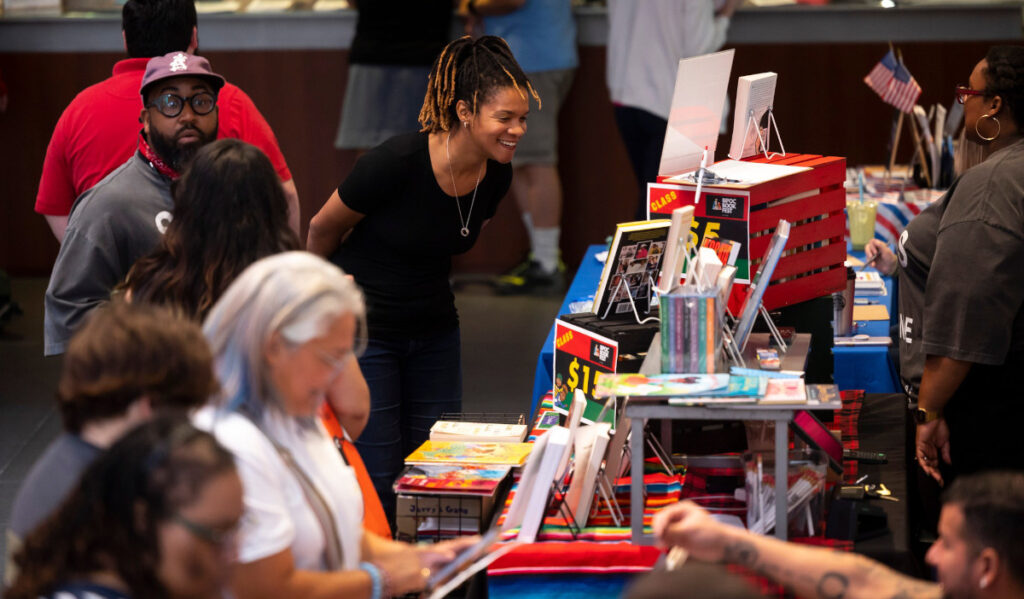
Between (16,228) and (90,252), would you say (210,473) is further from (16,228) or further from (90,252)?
(16,228)

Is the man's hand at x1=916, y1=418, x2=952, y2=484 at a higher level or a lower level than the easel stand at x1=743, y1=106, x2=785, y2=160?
lower

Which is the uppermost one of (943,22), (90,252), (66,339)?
(943,22)

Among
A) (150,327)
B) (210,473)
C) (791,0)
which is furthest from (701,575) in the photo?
(791,0)

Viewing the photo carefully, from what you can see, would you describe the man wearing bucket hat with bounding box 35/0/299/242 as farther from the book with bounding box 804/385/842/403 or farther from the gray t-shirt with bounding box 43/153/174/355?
the book with bounding box 804/385/842/403

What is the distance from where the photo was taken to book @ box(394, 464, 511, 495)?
9.02ft

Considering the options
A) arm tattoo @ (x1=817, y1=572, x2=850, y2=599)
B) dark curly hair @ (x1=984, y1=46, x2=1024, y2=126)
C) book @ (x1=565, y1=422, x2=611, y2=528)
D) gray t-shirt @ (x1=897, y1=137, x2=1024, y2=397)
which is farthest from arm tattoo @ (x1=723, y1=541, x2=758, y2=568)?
dark curly hair @ (x1=984, y1=46, x2=1024, y2=126)

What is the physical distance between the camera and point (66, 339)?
10.0ft

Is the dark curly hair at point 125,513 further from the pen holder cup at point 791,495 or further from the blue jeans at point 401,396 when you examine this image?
the blue jeans at point 401,396

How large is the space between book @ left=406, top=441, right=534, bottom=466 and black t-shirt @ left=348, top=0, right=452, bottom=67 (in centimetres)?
407

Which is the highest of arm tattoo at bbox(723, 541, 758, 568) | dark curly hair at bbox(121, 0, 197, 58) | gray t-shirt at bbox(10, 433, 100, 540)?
dark curly hair at bbox(121, 0, 197, 58)

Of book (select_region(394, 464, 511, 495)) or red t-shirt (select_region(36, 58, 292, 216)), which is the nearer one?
book (select_region(394, 464, 511, 495))

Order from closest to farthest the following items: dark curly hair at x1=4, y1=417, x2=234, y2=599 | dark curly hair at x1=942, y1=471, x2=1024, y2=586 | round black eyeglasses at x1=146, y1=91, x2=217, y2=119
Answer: dark curly hair at x1=4, y1=417, x2=234, y2=599 → dark curly hair at x1=942, y1=471, x2=1024, y2=586 → round black eyeglasses at x1=146, y1=91, x2=217, y2=119

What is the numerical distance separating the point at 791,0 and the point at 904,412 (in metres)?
4.44

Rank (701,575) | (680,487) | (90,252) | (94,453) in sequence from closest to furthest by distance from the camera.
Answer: (701,575) → (94,453) → (680,487) → (90,252)
